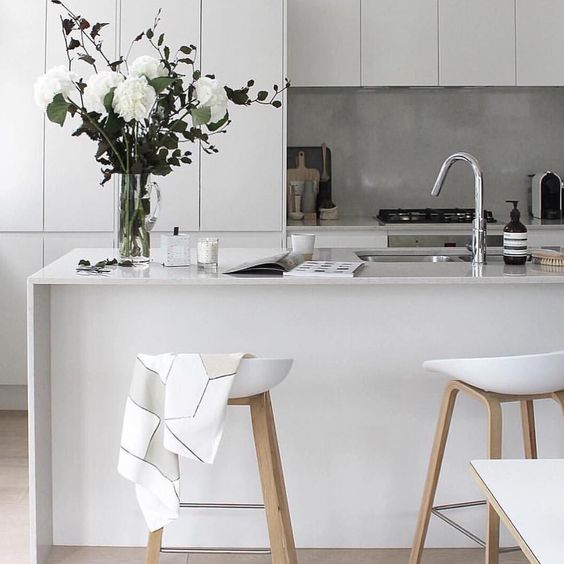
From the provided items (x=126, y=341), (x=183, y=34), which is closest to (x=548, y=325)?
(x=126, y=341)

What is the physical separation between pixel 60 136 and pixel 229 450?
228 centimetres

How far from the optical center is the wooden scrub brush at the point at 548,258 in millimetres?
2961

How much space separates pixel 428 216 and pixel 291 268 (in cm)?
215

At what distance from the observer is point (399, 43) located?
4898 millimetres

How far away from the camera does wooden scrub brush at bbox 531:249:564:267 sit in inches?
117

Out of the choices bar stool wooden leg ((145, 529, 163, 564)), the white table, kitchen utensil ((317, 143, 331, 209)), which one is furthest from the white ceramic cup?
kitchen utensil ((317, 143, 331, 209))

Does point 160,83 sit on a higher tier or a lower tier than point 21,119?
lower

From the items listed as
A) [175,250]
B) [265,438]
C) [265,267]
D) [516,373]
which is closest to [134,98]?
[175,250]

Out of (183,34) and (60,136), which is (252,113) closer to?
(183,34)

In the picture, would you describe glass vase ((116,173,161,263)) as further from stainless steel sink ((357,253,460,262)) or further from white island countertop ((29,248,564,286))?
stainless steel sink ((357,253,460,262))

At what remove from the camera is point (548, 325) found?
2.91 meters

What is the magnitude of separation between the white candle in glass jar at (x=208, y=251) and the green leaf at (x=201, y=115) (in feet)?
1.22

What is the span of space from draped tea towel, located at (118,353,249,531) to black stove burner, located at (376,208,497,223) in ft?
8.72

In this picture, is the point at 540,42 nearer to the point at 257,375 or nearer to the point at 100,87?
the point at 100,87
